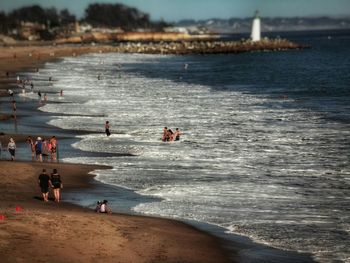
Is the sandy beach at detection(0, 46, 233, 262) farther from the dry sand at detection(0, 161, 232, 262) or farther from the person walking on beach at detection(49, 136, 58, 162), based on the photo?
the person walking on beach at detection(49, 136, 58, 162)

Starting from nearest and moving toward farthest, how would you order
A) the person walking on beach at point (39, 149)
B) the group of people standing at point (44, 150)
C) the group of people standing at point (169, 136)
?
the person walking on beach at point (39, 149) < the group of people standing at point (44, 150) < the group of people standing at point (169, 136)

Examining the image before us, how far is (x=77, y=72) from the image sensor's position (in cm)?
10119

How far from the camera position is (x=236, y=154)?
3209cm

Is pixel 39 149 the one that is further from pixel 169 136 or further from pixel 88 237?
pixel 88 237

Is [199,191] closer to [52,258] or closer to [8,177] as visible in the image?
[8,177]

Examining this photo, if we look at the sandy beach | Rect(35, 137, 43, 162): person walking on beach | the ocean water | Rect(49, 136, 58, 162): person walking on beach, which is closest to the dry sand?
the sandy beach

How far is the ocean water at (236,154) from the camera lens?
2091 centimetres

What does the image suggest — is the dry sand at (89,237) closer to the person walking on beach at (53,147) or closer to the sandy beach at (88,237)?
the sandy beach at (88,237)

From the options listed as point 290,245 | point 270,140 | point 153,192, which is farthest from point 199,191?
point 270,140

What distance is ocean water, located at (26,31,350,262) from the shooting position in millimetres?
20906

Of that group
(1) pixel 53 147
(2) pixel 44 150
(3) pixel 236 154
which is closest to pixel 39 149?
(1) pixel 53 147

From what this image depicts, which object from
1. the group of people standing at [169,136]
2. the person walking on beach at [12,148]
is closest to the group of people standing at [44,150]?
the person walking on beach at [12,148]

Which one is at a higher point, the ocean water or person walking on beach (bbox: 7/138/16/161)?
person walking on beach (bbox: 7/138/16/161)

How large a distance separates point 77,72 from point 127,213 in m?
81.4
